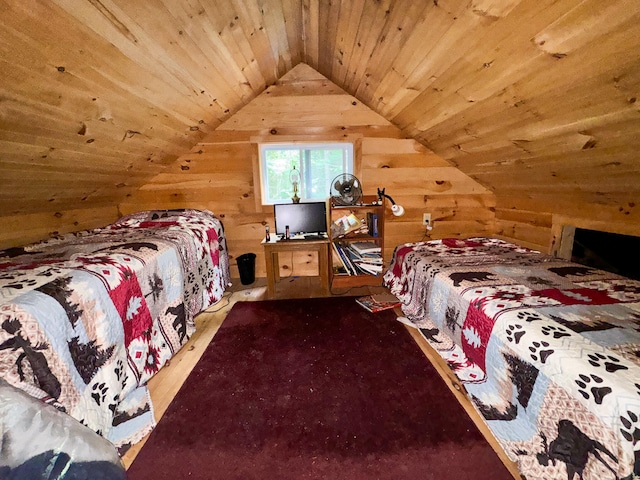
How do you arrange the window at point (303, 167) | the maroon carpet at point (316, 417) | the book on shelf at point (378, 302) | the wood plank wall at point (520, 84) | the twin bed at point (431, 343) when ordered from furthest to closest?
the window at point (303, 167)
the book on shelf at point (378, 302)
the maroon carpet at point (316, 417)
the wood plank wall at point (520, 84)
the twin bed at point (431, 343)

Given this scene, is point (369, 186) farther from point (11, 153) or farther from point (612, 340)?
point (11, 153)

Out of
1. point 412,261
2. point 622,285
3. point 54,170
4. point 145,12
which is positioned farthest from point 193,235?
point 622,285

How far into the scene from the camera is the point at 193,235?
253 cm

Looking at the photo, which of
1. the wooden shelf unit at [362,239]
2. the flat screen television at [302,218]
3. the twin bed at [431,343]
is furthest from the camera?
the flat screen television at [302,218]

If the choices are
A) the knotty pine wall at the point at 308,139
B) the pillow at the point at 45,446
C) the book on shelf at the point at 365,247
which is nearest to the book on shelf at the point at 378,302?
the book on shelf at the point at 365,247

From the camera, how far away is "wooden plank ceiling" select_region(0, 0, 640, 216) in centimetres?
106

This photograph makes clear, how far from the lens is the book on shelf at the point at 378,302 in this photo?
2.49 metres

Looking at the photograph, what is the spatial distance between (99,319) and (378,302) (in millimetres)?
1969

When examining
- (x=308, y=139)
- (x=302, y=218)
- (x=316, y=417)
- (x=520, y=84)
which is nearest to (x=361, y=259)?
(x=302, y=218)

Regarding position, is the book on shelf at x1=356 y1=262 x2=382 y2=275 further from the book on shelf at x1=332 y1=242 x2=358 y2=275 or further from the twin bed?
the twin bed

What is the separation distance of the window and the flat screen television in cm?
24

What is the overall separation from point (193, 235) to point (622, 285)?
2915 mm

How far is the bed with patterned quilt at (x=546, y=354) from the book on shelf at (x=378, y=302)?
0.36 metres

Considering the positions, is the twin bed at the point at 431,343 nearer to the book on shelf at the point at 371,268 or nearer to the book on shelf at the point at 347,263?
the book on shelf at the point at 371,268
